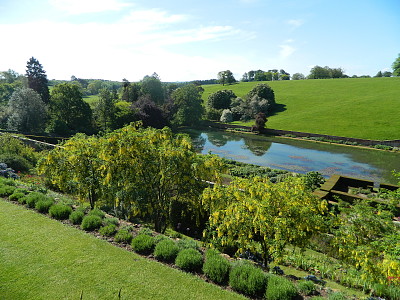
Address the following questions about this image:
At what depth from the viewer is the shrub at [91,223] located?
377 inches

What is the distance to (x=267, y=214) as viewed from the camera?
795 centimetres

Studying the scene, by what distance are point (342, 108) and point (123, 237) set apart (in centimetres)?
7109

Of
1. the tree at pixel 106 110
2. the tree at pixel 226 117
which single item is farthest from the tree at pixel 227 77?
the tree at pixel 106 110

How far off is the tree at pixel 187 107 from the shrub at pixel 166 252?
53.0 meters

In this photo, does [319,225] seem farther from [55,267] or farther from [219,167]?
[55,267]

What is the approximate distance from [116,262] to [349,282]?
24.2 ft

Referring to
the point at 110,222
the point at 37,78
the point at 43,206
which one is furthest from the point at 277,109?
the point at 43,206

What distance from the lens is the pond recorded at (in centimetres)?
3172

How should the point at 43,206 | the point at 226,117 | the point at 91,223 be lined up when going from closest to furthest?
1. the point at 91,223
2. the point at 43,206
3. the point at 226,117

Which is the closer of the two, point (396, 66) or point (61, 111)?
point (61, 111)

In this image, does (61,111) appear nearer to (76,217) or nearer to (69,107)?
(69,107)

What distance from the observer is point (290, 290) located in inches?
250

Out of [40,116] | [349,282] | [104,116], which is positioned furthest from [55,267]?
[104,116]

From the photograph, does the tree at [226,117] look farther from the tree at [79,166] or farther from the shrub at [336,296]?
the shrub at [336,296]
